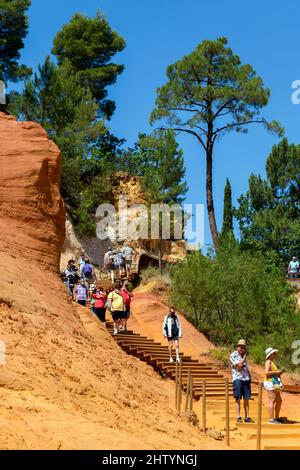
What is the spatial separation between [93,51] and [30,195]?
3801 centimetres

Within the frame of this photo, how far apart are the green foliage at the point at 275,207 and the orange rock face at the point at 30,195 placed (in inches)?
1069

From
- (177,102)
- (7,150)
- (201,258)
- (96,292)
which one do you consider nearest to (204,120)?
(177,102)

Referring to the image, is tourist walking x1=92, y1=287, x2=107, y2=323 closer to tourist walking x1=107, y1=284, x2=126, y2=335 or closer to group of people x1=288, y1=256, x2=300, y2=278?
tourist walking x1=107, y1=284, x2=126, y2=335

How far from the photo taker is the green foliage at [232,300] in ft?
107

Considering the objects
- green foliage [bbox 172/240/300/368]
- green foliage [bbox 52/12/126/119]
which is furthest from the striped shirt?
green foliage [bbox 52/12/126/119]

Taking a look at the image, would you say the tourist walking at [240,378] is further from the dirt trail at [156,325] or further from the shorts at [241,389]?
the dirt trail at [156,325]

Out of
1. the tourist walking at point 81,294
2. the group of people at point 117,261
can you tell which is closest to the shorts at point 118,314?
the tourist walking at point 81,294

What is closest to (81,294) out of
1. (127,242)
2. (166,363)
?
(166,363)

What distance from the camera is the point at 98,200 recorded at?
48.9 metres

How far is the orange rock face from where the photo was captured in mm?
19359

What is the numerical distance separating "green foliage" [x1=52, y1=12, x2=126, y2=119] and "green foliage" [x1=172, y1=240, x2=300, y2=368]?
23.6 m

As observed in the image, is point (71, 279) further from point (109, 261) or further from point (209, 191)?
point (209, 191)
